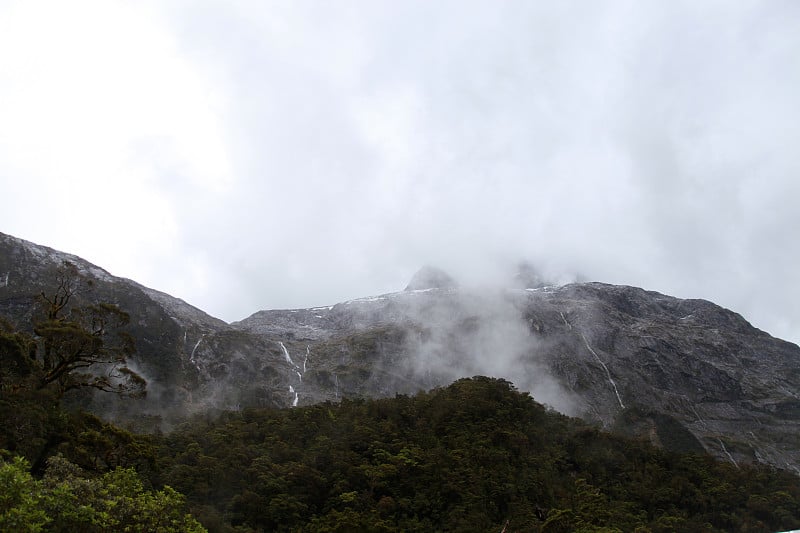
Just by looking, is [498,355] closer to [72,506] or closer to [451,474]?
[451,474]

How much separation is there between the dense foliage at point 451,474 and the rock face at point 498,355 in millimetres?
33426

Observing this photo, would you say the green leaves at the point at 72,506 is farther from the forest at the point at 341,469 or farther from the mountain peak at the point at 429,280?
→ the mountain peak at the point at 429,280

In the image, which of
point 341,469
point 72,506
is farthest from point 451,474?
point 72,506

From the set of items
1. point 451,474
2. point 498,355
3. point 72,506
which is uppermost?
point 498,355

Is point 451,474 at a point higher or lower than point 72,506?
higher

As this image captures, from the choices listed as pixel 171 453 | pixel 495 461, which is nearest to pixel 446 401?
pixel 495 461

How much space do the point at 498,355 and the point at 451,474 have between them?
244 ft

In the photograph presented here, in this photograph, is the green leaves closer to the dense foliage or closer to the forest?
the forest

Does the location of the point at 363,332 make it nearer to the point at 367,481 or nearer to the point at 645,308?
the point at 645,308

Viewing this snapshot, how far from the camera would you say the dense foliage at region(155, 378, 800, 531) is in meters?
33.2

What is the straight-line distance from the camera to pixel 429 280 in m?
184

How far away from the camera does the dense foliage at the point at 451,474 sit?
3316 cm

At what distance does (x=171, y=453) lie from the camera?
131 ft

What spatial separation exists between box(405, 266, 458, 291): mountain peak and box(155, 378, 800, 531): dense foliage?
12395 centimetres
